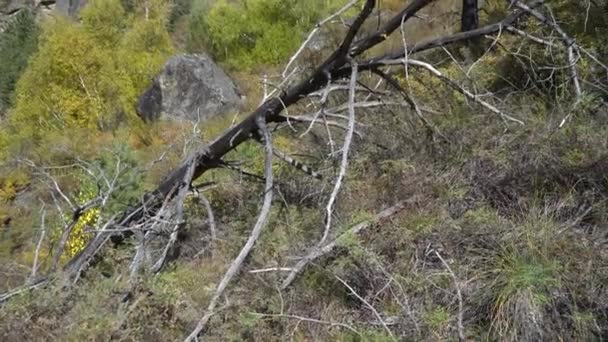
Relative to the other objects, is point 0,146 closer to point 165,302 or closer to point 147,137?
point 147,137

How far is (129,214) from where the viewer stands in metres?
4.54

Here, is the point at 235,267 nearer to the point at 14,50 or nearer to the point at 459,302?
the point at 459,302

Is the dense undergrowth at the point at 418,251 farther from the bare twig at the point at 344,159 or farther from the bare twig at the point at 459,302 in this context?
the bare twig at the point at 344,159

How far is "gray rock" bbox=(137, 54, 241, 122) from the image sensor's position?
20.0 metres

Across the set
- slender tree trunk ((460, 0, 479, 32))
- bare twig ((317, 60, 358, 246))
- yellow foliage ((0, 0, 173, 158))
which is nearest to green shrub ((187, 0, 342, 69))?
yellow foliage ((0, 0, 173, 158))

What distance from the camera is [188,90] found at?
2036cm

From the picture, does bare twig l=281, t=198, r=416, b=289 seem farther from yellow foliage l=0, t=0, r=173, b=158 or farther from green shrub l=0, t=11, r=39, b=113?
green shrub l=0, t=11, r=39, b=113

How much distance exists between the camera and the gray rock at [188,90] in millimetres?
19969

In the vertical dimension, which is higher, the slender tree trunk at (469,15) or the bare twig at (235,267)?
the bare twig at (235,267)

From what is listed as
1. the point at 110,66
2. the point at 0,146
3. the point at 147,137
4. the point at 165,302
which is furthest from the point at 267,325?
the point at 0,146

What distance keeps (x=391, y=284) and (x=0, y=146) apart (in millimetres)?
26239

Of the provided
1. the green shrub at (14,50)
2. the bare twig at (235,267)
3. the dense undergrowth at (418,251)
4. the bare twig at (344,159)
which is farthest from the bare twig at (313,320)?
the green shrub at (14,50)

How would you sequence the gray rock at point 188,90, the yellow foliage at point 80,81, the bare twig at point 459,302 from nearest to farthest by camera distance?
1. the bare twig at point 459,302
2. the gray rock at point 188,90
3. the yellow foliage at point 80,81

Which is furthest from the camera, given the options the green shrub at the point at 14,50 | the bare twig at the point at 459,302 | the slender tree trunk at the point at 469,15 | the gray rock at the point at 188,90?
the green shrub at the point at 14,50
